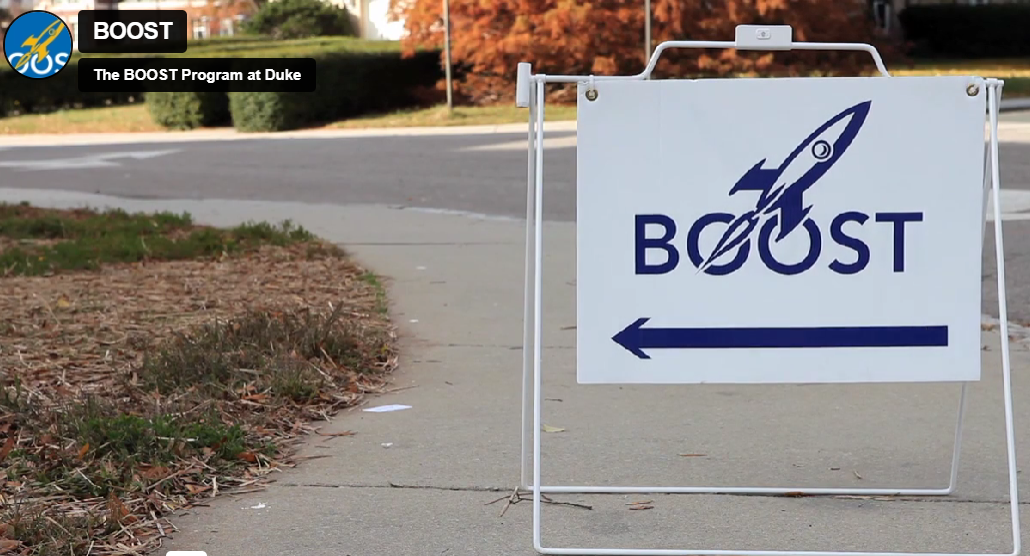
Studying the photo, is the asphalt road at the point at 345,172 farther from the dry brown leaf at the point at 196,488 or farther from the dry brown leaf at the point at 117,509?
the dry brown leaf at the point at 117,509

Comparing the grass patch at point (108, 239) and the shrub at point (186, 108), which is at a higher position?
the shrub at point (186, 108)

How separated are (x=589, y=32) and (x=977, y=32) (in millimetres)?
23228

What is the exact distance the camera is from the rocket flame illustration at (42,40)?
22078mm

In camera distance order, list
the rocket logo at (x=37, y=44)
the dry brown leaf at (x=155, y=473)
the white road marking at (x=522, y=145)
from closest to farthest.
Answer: the dry brown leaf at (x=155, y=473)
the white road marking at (x=522, y=145)
the rocket logo at (x=37, y=44)

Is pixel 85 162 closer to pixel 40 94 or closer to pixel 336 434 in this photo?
pixel 40 94

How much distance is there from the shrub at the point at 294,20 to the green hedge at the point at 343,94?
1809 centimetres

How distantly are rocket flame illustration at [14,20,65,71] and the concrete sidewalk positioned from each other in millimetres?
17363

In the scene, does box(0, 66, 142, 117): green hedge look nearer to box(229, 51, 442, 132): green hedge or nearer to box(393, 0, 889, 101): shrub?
box(229, 51, 442, 132): green hedge

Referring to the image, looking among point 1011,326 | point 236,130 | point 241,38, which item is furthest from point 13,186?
point 241,38

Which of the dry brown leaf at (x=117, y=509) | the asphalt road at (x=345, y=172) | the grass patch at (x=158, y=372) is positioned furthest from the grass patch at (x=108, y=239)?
the dry brown leaf at (x=117, y=509)

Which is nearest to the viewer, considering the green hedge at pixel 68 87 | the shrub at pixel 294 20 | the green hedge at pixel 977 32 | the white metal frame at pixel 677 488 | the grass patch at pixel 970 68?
the white metal frame at pixel 677 488

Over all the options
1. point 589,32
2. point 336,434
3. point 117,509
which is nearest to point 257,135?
point 589,32

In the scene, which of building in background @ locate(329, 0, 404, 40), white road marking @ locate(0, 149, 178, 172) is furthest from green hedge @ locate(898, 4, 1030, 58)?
white road marking @ locate(0, 149, 178, 172)

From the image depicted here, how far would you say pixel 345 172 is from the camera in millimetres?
17016
